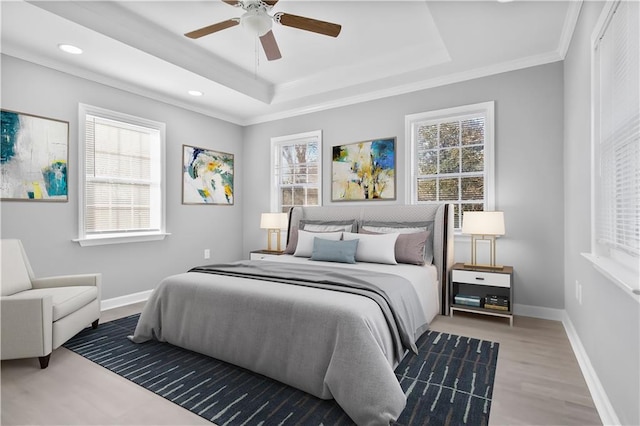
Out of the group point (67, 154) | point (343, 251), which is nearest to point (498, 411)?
point (343, 251)

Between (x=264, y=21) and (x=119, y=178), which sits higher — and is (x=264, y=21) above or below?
above

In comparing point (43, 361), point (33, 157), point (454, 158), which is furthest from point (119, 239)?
point (454, 158)

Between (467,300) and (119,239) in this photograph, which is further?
(119,239)

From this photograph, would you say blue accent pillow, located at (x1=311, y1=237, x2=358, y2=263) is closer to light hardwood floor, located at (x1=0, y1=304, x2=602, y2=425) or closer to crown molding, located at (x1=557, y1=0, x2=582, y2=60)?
light hardwood floor, located at (x1=0, y1=304, x2=602, y2=425)

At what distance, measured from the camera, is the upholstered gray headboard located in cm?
351

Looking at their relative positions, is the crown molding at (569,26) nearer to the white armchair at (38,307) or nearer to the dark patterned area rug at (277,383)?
the dark patterned area rug at (277,383)

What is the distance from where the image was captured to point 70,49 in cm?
308

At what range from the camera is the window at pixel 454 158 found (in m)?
A: 3.67

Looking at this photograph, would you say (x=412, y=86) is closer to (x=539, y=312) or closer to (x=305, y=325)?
(x=539, y=312)

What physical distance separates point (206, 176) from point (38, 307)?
2.96m

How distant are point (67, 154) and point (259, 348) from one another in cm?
300

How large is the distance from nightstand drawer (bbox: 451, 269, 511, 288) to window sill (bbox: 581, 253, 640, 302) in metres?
1.17

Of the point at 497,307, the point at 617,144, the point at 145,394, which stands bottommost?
the point at 145,394

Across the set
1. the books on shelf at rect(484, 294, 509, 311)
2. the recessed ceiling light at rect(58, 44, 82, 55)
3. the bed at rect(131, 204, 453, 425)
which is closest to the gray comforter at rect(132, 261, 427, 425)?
the bed at rect(131, 204, 453, 425)
